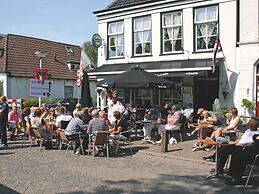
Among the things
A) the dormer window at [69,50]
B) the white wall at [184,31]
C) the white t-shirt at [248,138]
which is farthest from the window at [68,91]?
the white t-shirt at [248,138]

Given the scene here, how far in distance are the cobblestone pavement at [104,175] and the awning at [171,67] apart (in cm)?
657

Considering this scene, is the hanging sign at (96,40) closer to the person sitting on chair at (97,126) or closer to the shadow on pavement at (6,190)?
the person sitting on chair at (97,126)

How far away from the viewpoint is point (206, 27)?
16.7 metres

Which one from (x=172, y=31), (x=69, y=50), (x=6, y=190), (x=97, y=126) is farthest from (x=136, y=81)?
(x=69, y=50)

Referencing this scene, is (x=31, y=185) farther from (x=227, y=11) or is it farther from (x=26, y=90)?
(x=26, y=90)

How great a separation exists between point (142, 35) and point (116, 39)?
182 centimetres

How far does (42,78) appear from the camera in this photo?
1683 cm

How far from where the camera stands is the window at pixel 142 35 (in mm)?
18750

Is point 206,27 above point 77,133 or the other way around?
above

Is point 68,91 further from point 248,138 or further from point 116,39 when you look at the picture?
point 248,138

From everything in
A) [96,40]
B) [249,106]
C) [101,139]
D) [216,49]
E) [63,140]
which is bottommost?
[63,140]

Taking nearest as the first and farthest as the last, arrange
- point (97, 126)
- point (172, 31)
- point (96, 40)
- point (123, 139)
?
point (97, 126), point (123, 139), point (172, 31), point (96, 40)

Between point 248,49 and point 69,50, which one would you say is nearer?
point 248,49

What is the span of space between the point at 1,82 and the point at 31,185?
25008mm
